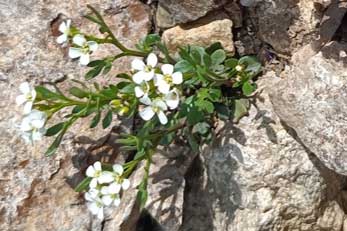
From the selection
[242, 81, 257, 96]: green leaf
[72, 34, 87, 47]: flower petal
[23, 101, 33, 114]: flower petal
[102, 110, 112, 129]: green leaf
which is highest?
[72, 34, 87, 47]: flower petal

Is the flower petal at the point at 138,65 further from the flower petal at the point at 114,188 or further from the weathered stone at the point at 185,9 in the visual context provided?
the weathered stone at the point at 185,9

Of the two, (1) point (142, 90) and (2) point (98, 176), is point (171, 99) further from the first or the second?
(2) point (98, 176)

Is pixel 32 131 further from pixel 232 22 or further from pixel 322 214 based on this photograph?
pixel 322 214

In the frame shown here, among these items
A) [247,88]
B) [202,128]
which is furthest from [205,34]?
[202,128]

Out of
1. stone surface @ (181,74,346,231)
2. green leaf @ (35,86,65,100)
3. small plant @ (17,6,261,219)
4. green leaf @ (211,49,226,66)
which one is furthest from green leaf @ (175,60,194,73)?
green leaf @ (35,86,65,100)

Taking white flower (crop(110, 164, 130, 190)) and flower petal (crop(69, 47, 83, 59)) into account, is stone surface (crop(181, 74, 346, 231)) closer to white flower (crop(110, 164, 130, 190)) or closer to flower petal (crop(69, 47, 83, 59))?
white flower (crop(110, 164, 130, 190))

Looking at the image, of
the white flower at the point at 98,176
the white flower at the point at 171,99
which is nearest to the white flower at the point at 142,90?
the white flower at the point at 171,99

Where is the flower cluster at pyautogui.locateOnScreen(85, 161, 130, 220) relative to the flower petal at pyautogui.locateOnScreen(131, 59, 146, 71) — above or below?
below
